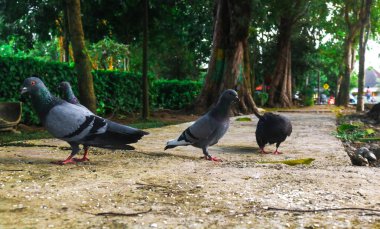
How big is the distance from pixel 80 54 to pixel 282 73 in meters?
19.6

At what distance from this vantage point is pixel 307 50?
30.9 m

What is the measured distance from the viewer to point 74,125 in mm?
4074

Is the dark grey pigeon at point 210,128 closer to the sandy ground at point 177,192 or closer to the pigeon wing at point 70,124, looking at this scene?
the sandy ground at point 177,192

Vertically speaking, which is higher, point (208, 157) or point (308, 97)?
point (308, 97)

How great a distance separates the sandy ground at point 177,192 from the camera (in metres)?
2.45

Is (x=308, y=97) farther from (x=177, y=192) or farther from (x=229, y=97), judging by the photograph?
Result: (x=177, y=192)

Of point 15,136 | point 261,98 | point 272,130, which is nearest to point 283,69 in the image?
point 261,98

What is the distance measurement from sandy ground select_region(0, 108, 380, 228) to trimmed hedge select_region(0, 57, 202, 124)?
5.73m

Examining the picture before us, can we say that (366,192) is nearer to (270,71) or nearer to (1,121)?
(1,121)

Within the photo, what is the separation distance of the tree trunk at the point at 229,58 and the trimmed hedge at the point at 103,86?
253cm

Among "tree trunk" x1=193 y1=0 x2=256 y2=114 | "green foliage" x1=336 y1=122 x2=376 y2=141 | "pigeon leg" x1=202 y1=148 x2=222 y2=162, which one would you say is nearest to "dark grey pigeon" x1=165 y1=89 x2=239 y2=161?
"pigeon leg" x1=202 y1=148 x2=222 y2=162

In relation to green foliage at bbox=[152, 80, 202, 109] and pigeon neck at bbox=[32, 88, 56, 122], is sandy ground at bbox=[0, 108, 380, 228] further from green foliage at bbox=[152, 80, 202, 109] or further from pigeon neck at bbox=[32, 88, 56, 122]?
green foliage at bbox=[152, 80, 202, 109]

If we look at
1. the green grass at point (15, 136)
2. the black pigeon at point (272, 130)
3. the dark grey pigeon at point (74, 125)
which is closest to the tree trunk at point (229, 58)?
the green grass at point (15, 136)

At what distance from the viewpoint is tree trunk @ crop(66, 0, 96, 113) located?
29.3ft
